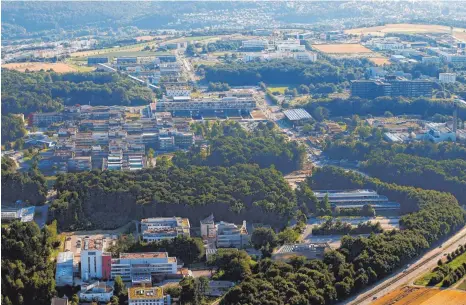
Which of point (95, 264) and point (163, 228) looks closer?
point (95, 264)

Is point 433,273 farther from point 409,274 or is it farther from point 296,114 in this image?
point 296,114

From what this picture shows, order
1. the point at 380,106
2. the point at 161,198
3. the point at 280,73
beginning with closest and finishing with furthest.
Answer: the point at 161,198 < the point at 380,106 < the point at 280,73

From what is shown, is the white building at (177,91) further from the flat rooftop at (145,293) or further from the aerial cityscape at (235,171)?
the flat rooftop at (145,293)

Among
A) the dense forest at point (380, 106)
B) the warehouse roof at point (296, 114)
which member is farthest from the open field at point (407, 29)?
the warehouse roof at point (296, 114)

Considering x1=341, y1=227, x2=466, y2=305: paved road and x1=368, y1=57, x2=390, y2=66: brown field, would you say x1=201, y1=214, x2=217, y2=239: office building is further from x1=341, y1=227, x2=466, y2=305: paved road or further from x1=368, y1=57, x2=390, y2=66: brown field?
x1=368, y1=57, x2=390, y2=66: brown field

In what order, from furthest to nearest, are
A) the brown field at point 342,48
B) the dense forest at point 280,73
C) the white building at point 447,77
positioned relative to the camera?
the brown field at point 342,48 < the dense forest at point 280,73 < the white building at point 447,77

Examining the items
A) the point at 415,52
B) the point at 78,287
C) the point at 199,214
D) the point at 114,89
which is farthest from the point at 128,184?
the point at 415,52

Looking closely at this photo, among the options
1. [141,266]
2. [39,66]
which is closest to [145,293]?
[141,266]
